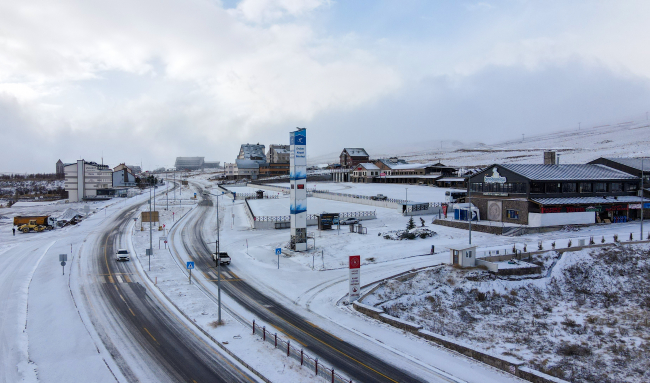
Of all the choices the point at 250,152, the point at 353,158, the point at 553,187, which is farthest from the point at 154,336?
the point at 250,152

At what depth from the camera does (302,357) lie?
775 inches

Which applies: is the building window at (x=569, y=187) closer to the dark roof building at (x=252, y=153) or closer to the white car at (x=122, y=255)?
the white car at (x=122, y=255)

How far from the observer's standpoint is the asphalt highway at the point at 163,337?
755 inches

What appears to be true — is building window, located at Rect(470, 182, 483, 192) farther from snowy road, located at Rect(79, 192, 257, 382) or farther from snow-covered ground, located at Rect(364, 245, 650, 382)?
snowy road, located at Rect(79, 192, 257, 382)

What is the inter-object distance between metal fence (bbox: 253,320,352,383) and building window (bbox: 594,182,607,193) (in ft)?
178

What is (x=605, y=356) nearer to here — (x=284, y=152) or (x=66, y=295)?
(x=66, y=295)

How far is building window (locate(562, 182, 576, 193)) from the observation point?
55.3 meters

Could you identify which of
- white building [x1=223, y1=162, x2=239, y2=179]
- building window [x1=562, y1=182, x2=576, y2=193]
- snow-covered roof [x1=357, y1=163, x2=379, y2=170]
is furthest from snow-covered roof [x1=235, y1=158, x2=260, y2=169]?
building window [x1=562, y1=182, x2=576, y2=193]

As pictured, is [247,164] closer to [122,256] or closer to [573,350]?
[122,256]

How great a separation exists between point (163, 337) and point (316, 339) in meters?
8.81

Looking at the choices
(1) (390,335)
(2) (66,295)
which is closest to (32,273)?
(2) (66,295)

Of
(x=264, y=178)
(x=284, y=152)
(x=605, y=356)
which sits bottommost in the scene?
(x=605, y=356)

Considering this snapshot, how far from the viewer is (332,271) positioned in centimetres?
3853

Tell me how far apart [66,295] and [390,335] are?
982 inches
